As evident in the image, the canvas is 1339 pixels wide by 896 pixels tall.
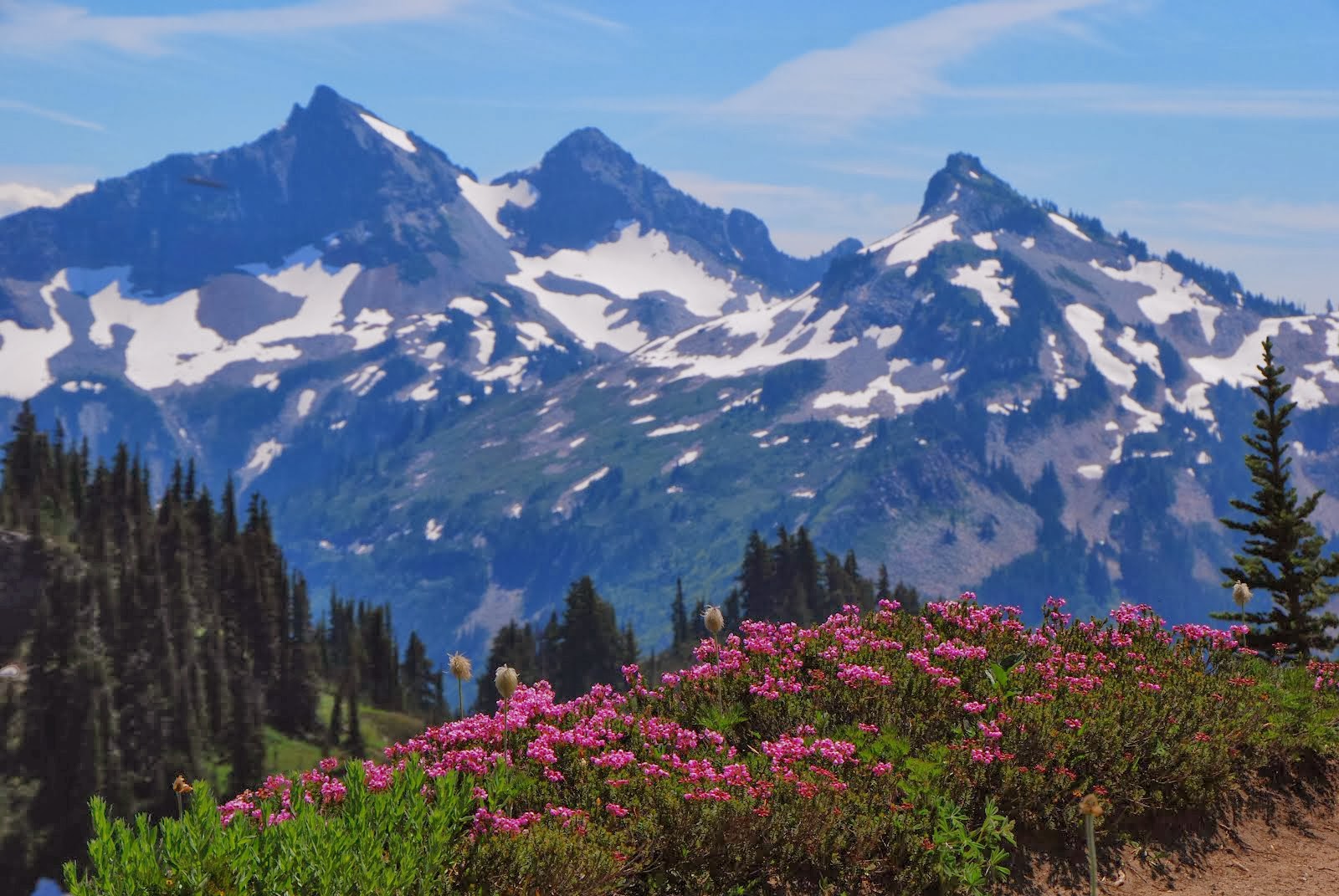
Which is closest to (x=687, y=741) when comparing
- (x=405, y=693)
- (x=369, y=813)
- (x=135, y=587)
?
(x=369, y=813)

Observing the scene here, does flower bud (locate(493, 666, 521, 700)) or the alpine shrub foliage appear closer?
the alpine shrub foliage

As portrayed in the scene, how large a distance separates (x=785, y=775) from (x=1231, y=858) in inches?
215

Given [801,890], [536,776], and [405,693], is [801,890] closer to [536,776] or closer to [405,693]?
[536,776]

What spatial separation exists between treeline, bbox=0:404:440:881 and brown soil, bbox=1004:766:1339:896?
3996 inches

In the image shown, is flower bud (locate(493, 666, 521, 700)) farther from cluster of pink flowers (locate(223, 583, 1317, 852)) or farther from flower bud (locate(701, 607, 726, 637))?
flower bud (locate(701, 607, 726, 637))

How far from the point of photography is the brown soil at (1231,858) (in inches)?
531

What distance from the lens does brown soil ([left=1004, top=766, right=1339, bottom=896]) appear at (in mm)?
13477

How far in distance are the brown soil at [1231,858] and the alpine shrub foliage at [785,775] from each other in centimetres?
28

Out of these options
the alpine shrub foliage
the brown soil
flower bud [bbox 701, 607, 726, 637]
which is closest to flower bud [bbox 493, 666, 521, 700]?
the alpine shrub foliage

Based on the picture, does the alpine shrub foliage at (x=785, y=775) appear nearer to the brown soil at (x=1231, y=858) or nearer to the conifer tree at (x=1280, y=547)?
the brown soil at (x=1231, y=858)

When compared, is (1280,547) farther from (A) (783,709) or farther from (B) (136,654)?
(B) (136,654)

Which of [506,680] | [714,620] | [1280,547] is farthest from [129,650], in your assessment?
[506,680]

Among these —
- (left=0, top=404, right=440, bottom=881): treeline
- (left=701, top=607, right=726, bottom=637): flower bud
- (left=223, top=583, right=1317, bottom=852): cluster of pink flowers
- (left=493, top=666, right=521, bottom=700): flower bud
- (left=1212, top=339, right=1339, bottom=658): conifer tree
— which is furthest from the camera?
(left=0, top=404, right=440, bottom=881): treeline

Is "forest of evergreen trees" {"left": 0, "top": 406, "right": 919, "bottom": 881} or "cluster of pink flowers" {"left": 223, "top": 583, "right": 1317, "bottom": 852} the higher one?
"cluster of pink flowers" {"left": 223, "top": 583, "right": 1317, "bottom": 852}
